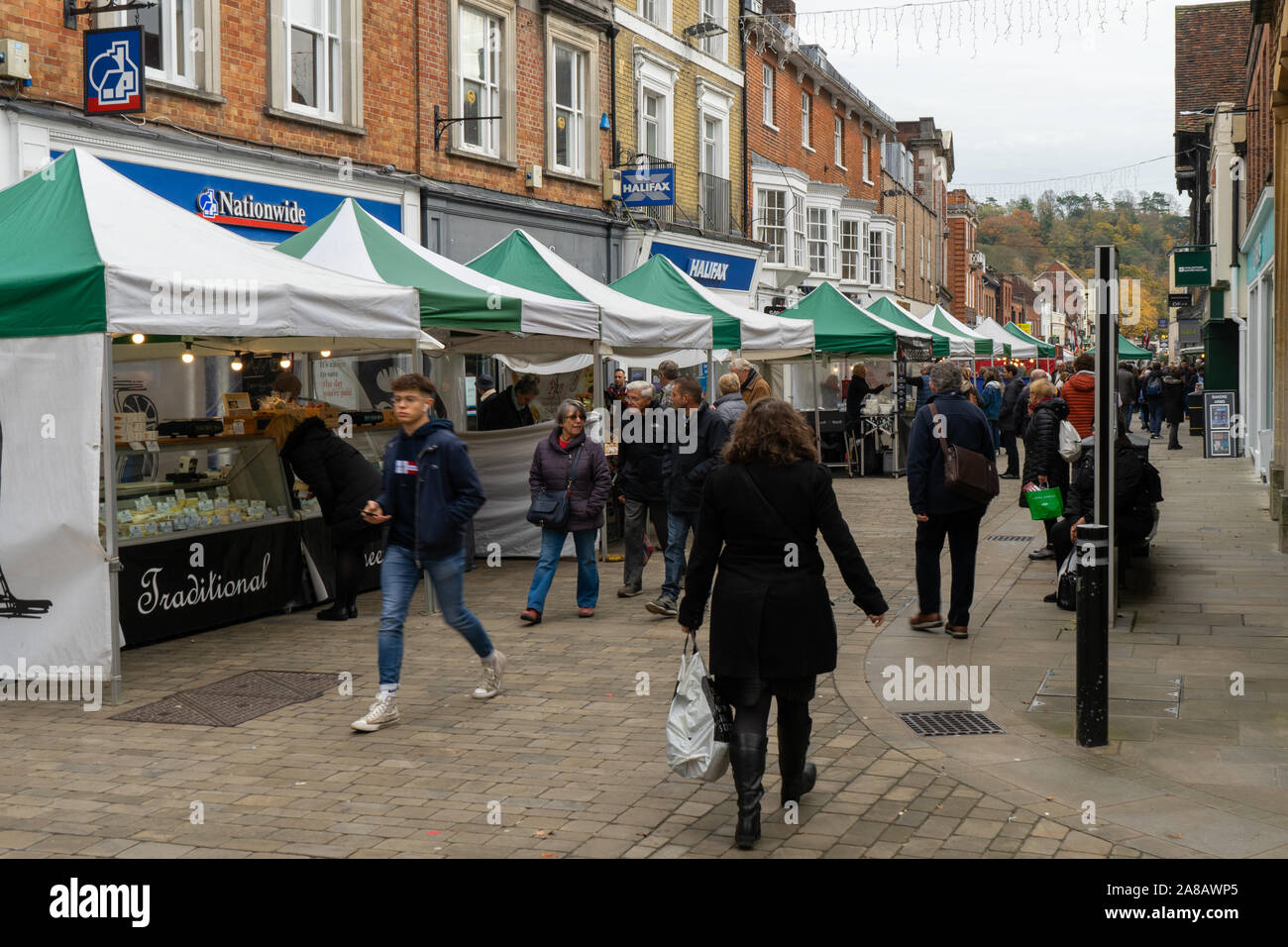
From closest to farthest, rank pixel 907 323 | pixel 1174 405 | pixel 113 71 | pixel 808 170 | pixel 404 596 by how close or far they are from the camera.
Result: pixel 404 596, pixel 113 71, pixel 907 323, pixel 1174 405, pixel 808 170

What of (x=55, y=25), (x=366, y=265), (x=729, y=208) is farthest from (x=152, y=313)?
(x=729, y=208)

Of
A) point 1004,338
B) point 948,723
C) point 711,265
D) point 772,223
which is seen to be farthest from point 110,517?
point 1004,338

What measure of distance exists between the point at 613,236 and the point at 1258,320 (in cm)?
1077

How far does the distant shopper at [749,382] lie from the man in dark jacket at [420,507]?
11.2 feet

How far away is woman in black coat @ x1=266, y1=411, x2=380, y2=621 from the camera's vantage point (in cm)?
972

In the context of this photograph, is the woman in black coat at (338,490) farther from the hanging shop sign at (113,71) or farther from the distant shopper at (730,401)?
the hanging shop sign at (113,71)

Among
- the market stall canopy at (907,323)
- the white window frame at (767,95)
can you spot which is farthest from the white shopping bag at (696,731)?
the white window frame at (767,95)

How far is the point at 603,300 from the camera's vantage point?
13.2 m

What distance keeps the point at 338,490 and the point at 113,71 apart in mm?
5169

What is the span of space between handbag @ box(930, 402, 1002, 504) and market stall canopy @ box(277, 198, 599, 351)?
408 cm

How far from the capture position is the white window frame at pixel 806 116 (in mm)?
35463

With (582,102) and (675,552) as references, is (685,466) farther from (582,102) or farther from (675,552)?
(582,102)

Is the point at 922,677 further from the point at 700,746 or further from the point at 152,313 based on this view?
the point at 152,313

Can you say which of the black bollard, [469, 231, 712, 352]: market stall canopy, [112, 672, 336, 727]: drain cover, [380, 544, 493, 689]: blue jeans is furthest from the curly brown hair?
[469, 231, 712, 352]: market stall canopy
